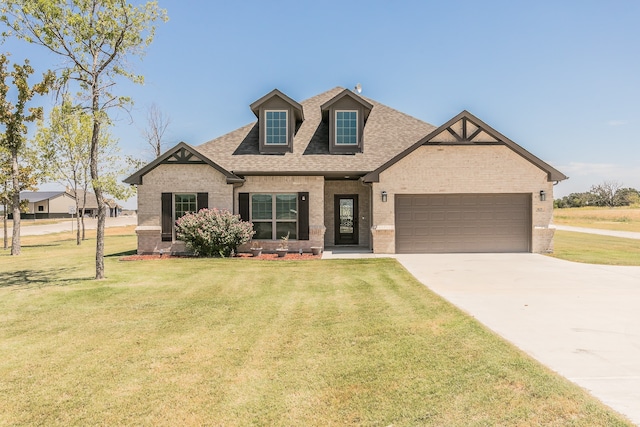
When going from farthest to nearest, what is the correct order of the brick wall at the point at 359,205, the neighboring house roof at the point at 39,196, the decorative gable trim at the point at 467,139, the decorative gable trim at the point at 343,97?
the neighboring house roof at the point at 39,196
the brick wall at the point at 359,205
the decorative gable trim at the point at 343,97
the decorative gable trim at the point at 467,139

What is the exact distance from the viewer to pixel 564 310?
296 inches

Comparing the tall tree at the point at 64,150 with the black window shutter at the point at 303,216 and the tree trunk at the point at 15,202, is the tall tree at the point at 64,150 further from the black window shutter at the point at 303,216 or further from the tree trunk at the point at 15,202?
the black window shutter at the point at 303,216

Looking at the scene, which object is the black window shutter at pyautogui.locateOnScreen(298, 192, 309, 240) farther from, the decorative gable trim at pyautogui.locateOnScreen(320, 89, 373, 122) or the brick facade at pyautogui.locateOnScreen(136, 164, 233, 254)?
the decorative gable trim at pyautogui.locateOnScreen(320, 89, 373, 122)

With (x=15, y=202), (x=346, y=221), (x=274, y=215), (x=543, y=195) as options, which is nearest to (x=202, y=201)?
(x=274, y=215)

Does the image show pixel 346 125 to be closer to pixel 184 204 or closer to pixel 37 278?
pixel 184 204

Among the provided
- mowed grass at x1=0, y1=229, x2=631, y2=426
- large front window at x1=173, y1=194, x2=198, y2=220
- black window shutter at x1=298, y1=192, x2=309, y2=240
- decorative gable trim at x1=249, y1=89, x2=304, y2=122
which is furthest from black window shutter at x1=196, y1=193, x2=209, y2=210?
mowed grass at x1=0, y1=229, x2=631, y2=426

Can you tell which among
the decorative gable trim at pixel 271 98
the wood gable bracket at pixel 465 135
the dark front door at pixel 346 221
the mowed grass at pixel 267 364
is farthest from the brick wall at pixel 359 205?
the mowed grass at pixel 267 364

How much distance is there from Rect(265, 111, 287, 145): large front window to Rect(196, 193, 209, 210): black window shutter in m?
4.03

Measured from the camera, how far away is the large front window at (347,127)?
18109 mm

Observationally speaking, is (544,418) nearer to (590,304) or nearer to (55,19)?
(590,304)

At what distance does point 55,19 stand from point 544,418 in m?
14.0

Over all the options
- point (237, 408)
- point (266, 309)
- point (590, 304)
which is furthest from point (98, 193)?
point (590, 304)

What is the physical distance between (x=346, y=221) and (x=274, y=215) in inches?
162

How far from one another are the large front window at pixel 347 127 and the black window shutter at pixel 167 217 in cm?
835
